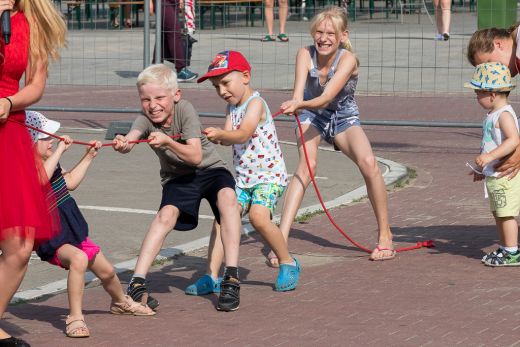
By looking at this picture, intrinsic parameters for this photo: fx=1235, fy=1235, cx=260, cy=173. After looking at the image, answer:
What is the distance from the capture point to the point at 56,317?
6699 mm

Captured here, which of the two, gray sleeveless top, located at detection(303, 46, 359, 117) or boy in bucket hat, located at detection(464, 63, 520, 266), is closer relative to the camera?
boy in bucket hat, located at detection(464, 63, 520, 266)

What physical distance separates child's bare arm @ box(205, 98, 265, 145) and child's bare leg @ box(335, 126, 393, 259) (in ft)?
3.84

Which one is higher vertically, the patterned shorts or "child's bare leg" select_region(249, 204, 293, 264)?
the patterned shorts

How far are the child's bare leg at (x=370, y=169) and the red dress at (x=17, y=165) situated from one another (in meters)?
2.93

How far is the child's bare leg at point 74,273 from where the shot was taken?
6277 millimetres

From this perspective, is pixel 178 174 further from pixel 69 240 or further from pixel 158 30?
pixel 158 30

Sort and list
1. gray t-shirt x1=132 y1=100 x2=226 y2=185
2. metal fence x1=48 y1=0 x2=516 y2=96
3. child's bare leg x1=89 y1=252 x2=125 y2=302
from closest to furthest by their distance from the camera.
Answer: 1. child's bare leg x1=89 y1=252 x2=125 y2=302
2. gray t-shirt x1=132 y1=100 x2=226 y2=185
3. metal fence x1=48 y1=0 x2=516 y2=96

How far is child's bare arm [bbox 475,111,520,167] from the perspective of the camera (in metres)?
7.73

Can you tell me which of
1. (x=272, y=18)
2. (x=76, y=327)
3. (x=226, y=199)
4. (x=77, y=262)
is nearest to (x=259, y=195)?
(x=226, y=199)

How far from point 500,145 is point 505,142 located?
40 mm

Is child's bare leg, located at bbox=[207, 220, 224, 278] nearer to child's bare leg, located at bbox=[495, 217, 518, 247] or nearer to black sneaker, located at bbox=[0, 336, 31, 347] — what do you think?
black sneaker, located at bbox=[0, 336, 31, 347]

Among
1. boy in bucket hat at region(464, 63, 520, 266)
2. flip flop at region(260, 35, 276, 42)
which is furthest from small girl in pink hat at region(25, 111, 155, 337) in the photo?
flip flop at region(260, 35, 276, 42)

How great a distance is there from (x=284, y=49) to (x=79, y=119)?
10.4 ft

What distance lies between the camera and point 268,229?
7250 millimetres
